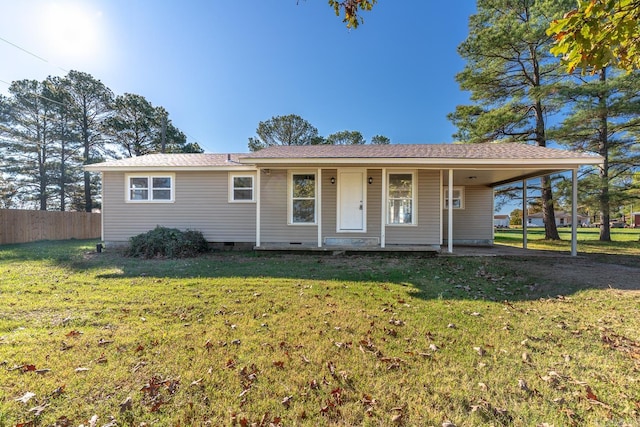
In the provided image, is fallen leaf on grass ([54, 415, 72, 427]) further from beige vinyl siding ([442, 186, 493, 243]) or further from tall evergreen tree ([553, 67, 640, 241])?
tall evergreen tree ([553, 67, 640, 241])

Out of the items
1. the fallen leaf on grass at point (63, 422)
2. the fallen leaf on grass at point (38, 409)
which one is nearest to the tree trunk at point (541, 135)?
the fallen leaf on grass at point (63, 422)

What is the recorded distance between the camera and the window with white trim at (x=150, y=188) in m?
10.1

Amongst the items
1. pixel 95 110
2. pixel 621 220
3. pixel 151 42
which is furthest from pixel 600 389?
pixel 621 220

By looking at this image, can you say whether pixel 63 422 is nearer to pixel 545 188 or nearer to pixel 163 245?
pixel 163 245

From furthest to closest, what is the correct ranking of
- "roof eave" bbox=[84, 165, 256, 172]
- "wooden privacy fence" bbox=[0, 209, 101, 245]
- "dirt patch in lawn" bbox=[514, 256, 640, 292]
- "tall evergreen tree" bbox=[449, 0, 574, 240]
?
A: "tall evergreen tree" bbox=[449, 0, 574, 240] → "wooden privacy fence" bbox=[0, 209, 101, 245] → "roof eave" bbox=[84, 165, 256, 172] → "dirt patch in lawn" bbox=[514, 256, 640, 292]

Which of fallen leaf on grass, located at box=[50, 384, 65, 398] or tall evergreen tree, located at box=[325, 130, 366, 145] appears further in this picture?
tall evergreen tree, located at box=[325, 130, 366, 145]

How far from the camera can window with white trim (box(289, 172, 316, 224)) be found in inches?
369

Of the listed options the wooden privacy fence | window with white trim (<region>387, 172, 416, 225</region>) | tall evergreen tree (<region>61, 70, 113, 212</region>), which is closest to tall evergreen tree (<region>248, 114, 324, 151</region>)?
tall evergreen tree (<region>61, 70, 113, 212</region>)

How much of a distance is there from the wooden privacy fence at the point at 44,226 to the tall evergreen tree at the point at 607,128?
2478 cm

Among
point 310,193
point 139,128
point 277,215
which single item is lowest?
point 277,215

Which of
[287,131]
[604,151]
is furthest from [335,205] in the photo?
[287,131]

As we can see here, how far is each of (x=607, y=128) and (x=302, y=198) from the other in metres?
14.9

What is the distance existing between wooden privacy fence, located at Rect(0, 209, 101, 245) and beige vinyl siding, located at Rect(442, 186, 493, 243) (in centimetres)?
1917

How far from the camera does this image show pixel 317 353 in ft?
9.50
